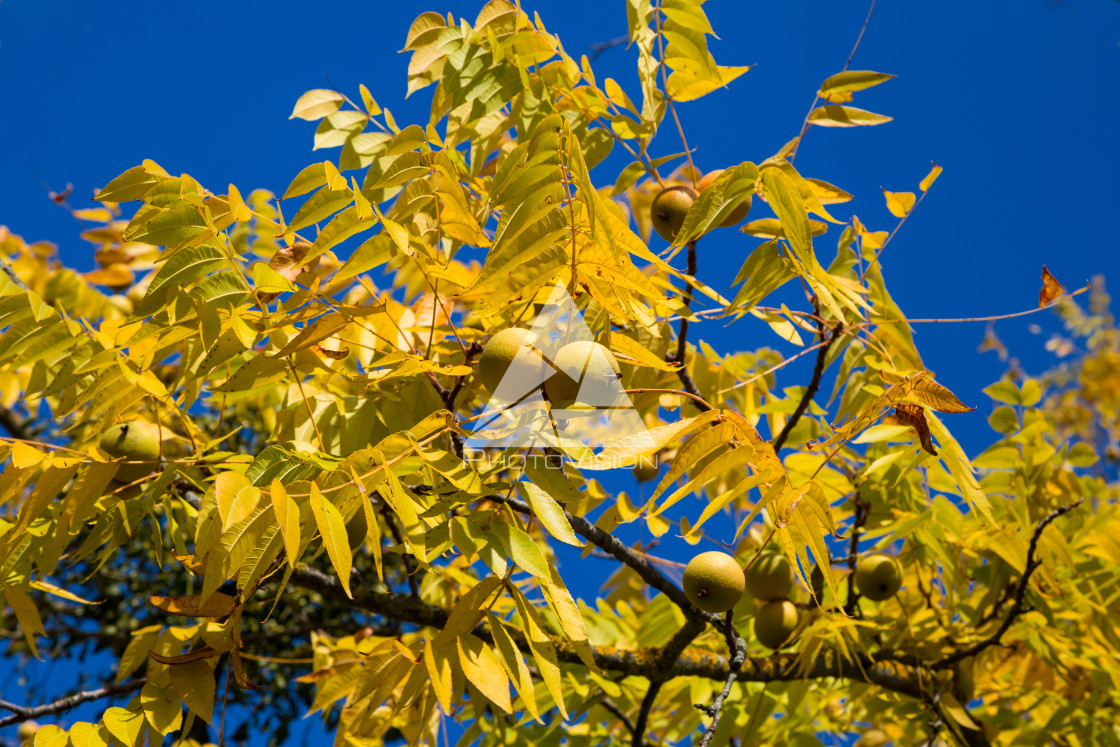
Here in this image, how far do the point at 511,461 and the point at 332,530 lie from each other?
38 centimetres

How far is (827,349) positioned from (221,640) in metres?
1.64

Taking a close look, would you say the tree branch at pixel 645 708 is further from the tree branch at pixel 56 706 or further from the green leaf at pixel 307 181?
the green leaf at pixel 307 181

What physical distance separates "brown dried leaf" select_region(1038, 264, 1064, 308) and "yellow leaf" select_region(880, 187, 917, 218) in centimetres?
35

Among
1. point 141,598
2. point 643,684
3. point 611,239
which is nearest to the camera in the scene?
point 611,239

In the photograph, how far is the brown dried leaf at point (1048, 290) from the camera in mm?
1812

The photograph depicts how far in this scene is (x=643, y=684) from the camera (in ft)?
9.35

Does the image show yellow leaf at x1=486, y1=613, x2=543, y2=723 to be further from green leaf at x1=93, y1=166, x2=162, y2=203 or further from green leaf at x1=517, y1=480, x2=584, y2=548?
green leaf at x1=93, y1=166, x2=162, y2=203

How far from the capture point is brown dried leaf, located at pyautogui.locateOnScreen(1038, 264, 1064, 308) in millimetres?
1812

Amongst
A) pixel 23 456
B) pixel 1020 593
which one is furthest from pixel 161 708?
pixel 1020 593

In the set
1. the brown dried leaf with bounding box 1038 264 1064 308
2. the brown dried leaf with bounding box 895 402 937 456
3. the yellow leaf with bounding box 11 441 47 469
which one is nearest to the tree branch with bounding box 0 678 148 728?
the yellow leaf with bounding box 11 441 47 469

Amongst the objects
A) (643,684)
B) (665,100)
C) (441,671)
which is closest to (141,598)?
(643,684)

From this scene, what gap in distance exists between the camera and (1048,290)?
5.98ft

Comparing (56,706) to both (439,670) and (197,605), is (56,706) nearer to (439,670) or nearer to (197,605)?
(197,605)

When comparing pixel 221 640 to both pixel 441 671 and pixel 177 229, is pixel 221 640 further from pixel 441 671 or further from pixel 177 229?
pixel 177 229
